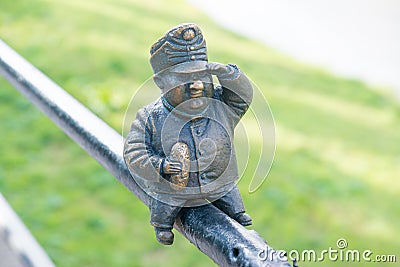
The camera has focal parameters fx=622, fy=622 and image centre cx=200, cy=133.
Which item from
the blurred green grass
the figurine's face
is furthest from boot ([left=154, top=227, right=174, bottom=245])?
the blurred green grass

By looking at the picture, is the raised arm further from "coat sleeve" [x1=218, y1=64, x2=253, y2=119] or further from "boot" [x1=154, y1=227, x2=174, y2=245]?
"boot" [x1=154, y1=227, x2=174, y2=245]

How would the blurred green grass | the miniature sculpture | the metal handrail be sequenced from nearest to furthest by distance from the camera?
the metal handrail < the miniature sculpture < the blurred green grass

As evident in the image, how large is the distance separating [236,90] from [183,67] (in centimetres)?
8

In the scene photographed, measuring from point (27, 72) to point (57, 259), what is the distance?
1312 mm

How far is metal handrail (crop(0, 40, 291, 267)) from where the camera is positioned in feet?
2.15

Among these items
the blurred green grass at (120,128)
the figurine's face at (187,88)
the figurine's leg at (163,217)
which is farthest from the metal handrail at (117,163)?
the blurred green grass at (120,128)

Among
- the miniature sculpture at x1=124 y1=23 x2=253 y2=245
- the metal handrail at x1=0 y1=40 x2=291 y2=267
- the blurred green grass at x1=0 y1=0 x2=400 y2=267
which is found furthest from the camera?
the blurred green grass at x1=0 y1=0 x2=400 y2=267

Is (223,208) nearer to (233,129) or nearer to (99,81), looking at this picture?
(233,129)

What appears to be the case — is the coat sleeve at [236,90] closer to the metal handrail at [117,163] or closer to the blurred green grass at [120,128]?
the metal handrail at [117,163]

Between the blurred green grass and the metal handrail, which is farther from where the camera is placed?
the blurred green grass

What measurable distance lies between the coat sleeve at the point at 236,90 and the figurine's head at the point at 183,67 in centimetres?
2

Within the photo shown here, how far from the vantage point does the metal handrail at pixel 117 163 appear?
655mm

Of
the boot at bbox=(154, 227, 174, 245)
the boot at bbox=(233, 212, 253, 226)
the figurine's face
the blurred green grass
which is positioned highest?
the figurine's face

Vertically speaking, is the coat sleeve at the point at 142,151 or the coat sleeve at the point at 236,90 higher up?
the coat sleeve at the point at 236,90
